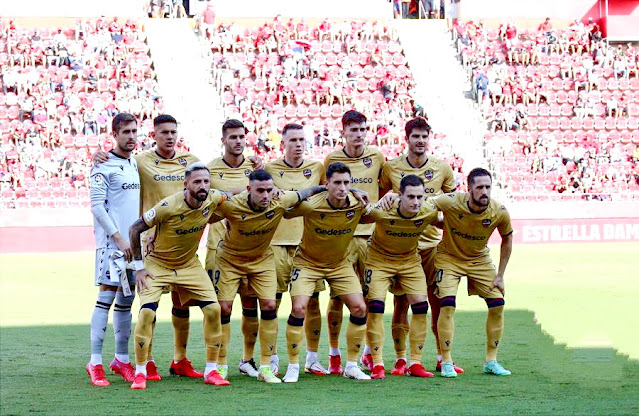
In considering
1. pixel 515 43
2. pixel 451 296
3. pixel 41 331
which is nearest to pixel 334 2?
Answer: pixel 515 43

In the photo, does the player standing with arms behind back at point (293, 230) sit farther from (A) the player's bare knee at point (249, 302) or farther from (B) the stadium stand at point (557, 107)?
(B) the stadium stand at point (557, 107)

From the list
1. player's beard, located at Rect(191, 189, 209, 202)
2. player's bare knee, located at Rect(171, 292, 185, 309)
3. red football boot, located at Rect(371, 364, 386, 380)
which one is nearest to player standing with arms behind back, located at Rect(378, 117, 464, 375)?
red football boot, located at Rect(371, 364, 386, 380)

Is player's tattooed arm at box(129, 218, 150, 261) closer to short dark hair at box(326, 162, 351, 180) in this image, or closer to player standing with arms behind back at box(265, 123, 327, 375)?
player standing with arms behind back at box(265, 123, 327, 375)

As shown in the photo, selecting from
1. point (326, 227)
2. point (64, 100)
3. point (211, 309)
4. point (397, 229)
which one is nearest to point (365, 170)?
point (397, 229)

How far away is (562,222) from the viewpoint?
2750cm

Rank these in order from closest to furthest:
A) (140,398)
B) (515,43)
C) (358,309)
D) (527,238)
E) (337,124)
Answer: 1. (140,398)
2. (358,309)
3. (527,238)
4. (337,124)
5. (515,43)

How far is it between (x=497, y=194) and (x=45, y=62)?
14127mm

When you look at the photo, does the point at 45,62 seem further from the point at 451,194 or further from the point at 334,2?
the point at 451,194

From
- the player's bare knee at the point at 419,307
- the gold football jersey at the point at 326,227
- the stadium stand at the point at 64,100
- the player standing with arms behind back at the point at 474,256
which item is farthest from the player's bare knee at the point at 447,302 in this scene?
the stadium stand at the point at 64,100

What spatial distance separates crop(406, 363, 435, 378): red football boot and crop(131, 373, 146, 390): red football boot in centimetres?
232

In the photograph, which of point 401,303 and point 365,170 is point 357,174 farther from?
point 401,303

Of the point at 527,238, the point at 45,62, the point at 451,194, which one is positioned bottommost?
the point at 527,238

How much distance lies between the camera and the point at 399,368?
9211mm

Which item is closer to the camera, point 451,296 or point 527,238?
point 451,296
